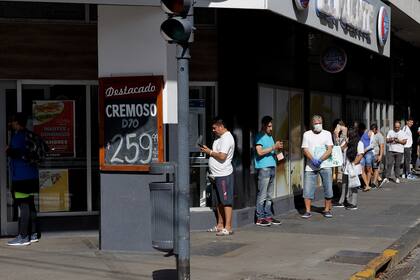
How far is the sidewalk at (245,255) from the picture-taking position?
7.77 m

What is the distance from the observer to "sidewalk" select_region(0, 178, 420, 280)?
777cm

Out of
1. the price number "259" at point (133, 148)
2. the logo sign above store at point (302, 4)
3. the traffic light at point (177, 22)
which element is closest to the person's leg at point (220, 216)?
the price number "259" at point (133, 148)

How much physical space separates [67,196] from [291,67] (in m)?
5.31

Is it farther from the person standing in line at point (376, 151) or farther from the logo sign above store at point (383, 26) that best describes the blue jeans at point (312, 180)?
the person standing in line at point (376, 151)

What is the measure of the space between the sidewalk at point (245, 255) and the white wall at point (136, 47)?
198 centimetres

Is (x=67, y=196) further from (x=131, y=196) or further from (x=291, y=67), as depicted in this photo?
(x=291, y=67)

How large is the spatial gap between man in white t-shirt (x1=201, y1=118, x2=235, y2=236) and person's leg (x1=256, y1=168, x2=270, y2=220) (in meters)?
0.93

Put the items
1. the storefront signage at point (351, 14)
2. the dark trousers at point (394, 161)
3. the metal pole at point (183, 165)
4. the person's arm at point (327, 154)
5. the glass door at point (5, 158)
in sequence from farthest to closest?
the dark trousers at point (394, 161) < the person's arm at point (327, 154) < the storefront signage at point (351, 14) < the glass door at point (5, 158) < the metal pole at point (183, 165)

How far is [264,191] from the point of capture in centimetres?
1114

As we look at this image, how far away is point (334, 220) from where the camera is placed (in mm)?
11992

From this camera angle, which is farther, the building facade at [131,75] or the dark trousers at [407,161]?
the dark trousers at [407,161]

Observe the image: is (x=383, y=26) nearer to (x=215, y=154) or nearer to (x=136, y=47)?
(x=215, y=154)

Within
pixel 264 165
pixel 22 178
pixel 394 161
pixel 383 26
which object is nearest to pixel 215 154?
pixel 264 165

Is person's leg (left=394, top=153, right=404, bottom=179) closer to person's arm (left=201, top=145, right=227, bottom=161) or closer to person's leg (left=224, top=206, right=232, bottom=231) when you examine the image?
person's leg (left=224, top=206, right=232, bottom=231)
